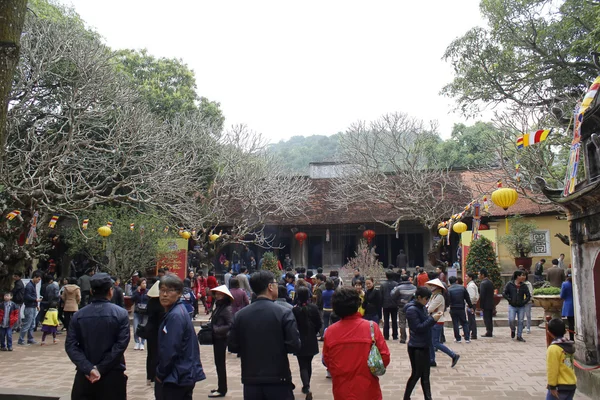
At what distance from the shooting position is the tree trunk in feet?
13.4

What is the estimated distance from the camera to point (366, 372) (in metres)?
3.84

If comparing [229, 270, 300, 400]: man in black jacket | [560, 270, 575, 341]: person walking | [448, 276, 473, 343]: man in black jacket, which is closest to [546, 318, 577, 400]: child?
[229, 270, 300, 400]: man in black jacket

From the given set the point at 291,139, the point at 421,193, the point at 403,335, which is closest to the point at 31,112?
the point at 403,335

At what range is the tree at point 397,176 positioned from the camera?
2384cm

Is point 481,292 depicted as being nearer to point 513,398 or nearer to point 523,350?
point 523,350

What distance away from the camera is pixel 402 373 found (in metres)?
7.93

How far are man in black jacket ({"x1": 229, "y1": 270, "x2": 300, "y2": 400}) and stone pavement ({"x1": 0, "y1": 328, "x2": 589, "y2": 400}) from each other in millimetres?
2913

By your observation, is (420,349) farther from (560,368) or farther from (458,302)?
(458,302)

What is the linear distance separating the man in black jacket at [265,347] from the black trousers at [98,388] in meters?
1.08

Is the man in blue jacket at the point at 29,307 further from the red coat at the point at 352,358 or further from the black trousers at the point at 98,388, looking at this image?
the red coat at the point at 352,358

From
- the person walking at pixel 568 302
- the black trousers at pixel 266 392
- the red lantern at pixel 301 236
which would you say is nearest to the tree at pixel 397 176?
the red lantern at pixel 301 236

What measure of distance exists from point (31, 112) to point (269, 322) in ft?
44.6

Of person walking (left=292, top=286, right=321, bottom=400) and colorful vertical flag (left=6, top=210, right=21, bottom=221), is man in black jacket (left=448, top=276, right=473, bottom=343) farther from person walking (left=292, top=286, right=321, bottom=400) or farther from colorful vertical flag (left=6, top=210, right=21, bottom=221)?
colorful vertical flag (left=6, top=210, right=21, bottom=221)

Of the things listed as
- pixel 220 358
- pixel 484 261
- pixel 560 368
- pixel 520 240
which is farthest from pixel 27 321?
pixel 520 240
